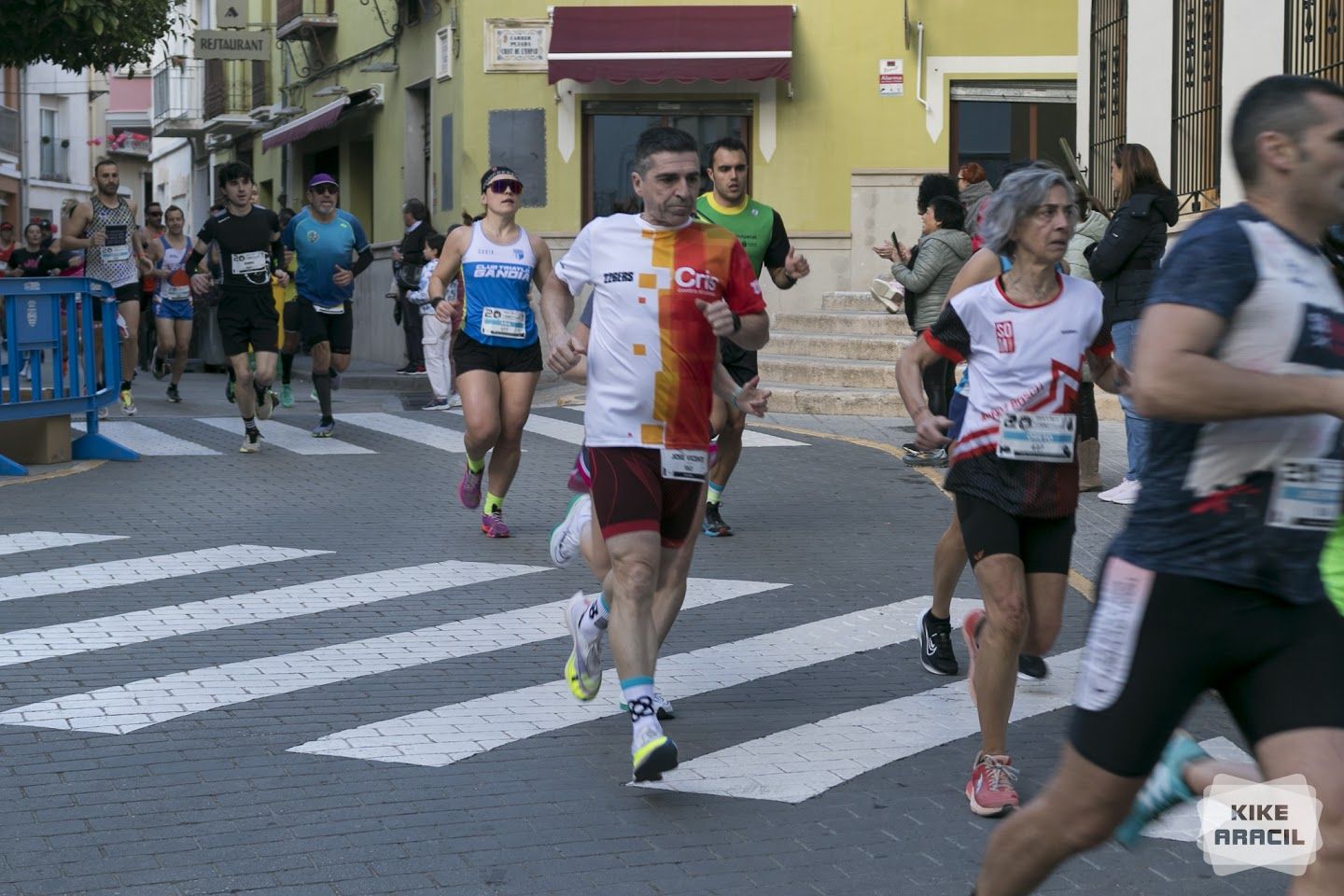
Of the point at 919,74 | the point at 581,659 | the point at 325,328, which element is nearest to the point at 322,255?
the point at 325,328

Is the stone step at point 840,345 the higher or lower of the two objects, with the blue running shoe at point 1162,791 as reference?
higher

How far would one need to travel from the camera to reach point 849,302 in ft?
70.4

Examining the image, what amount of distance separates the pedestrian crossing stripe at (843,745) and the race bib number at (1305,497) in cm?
229

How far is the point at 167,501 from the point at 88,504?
1.50 feet

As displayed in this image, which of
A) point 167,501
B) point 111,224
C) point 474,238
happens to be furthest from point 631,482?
point 111,224

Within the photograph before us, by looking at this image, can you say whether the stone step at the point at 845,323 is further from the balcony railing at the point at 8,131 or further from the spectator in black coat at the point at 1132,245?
the balcony railing at the point at 8,131

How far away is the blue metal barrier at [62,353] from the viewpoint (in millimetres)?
12883

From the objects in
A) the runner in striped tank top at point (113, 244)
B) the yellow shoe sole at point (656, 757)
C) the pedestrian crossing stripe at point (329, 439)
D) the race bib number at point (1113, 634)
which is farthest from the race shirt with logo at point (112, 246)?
the race bib number at point (1113, 634)

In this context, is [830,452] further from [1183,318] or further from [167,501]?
[1183,318]

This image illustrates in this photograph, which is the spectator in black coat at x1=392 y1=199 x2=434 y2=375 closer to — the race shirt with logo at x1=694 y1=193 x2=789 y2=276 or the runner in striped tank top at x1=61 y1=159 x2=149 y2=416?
the runner in striped tank top at x1=61 y1=159 x2=149 y2=416

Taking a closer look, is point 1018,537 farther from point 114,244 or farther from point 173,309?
point 173,309

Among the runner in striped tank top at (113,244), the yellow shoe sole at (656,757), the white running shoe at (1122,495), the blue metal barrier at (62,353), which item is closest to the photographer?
the yellow shoe sole at (656,757)

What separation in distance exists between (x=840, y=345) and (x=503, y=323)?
30.7 ft

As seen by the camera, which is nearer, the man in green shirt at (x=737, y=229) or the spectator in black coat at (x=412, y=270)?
the man in green shirt at (x=737, y=229)
